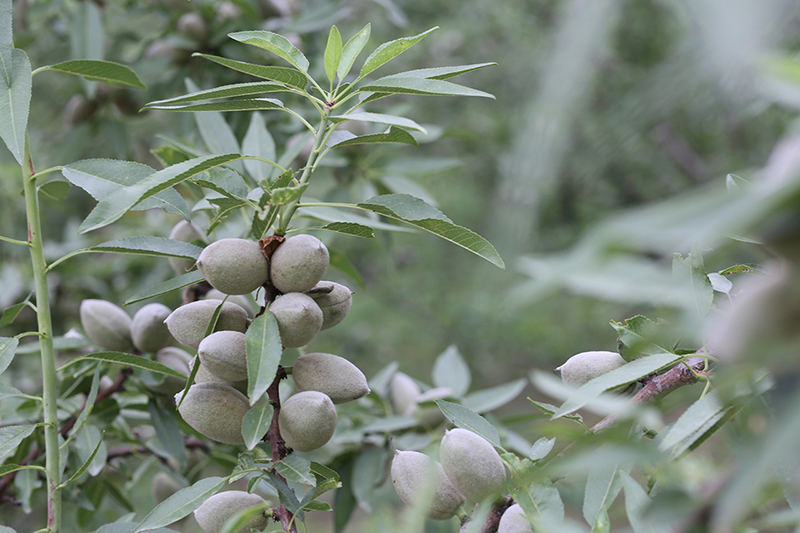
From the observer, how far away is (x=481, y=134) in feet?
6.68

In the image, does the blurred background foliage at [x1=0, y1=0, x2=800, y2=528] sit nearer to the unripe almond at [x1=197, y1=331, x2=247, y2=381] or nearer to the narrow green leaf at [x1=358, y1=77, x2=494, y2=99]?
the narrow green leaf at [x1=358, y1=77, x2=494, y2=99]

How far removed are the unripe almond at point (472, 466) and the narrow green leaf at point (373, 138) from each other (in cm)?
20

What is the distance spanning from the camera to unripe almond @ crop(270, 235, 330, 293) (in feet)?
1.35

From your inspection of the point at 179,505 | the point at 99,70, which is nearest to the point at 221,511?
A: the point at 179,505

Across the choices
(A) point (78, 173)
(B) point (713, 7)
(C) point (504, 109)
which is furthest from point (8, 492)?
(C) point (504, 109)

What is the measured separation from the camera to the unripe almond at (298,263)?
412 mm

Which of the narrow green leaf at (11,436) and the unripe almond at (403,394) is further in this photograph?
the unripe almond at (403,394)

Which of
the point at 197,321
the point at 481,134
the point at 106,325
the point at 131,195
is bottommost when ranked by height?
the point at 481,134

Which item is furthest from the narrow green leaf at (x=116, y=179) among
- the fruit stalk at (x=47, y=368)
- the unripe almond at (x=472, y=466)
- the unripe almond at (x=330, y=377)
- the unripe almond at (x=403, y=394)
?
the unripe almond at (x=403, y=394)

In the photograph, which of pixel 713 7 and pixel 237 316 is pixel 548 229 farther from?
pixel 713 7

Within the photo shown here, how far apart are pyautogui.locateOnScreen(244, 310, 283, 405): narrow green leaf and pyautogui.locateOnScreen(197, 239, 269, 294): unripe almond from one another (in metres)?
0.03

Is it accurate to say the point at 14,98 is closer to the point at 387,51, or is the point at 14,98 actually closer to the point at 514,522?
the point at 387,51

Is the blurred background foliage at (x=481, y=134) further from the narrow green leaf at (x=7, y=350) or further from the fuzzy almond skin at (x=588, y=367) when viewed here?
the narrow green leaf at (x=7, y=350)

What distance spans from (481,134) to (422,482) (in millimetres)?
1741
